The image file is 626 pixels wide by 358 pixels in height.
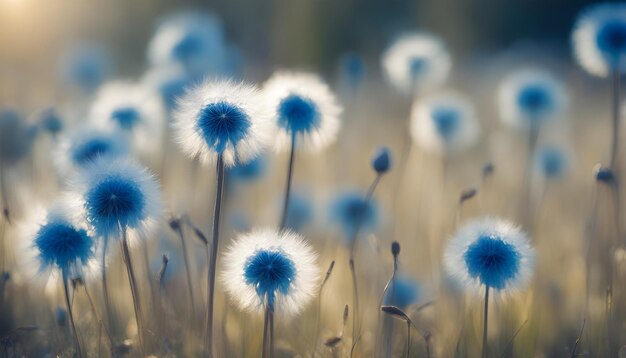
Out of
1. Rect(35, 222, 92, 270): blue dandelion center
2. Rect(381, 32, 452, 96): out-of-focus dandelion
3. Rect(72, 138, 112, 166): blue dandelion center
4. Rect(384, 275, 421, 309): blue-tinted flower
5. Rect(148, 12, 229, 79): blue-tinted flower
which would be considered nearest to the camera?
Rect(35, 222, 92, 270): blue dandelion center

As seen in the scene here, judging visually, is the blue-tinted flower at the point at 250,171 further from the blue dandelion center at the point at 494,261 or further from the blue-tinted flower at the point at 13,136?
the blue dandelion center at the point at 494,261

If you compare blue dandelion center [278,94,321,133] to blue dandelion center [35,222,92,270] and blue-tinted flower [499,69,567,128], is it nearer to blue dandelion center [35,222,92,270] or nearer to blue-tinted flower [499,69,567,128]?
blue dandelion center [35,222,92,270]

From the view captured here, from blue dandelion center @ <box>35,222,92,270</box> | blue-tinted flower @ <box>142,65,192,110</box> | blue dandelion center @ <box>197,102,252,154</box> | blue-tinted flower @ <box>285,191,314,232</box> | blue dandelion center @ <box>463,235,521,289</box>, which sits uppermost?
blue-tinted flower @ <box>142,65,192,110</box>

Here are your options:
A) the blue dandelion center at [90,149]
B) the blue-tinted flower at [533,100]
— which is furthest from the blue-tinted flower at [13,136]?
the blue-tinted flower at [533,100]

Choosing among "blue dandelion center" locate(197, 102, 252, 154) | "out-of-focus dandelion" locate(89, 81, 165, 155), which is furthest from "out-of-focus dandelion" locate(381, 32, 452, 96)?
"blue dandelion center" locate(197, 102, 252, 154)

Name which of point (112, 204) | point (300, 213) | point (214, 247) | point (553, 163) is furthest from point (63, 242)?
point (553, 163)

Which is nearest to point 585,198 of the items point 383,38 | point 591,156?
point 591,156
